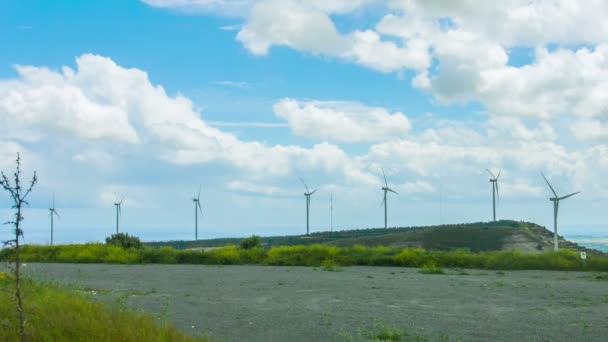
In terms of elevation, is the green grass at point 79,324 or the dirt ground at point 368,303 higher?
the green grass at point 79,324

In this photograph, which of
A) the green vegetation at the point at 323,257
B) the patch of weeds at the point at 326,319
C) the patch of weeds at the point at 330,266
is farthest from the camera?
the green vegetation at the point at 323,257

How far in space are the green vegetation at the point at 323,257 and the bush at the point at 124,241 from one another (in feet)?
5.17

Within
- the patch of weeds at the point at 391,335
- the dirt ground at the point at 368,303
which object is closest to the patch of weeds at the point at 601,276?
the dirt ground at the point at 368,303

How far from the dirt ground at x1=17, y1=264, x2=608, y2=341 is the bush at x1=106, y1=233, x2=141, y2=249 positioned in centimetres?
1320

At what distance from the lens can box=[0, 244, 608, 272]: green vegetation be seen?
30531 mm

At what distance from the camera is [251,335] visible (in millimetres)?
11789

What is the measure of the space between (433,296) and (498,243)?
30333 millimetres

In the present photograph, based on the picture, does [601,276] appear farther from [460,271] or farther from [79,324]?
[79,324]

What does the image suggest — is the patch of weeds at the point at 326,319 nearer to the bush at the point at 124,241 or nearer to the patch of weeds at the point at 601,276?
the patch of weeds at the point at 601,276

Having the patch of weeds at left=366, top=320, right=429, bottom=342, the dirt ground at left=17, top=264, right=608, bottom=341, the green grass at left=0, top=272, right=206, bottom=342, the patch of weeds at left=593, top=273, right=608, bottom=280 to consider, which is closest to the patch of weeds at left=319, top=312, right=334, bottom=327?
the dirt ground at left=17, top=264, right=608, bottom=341

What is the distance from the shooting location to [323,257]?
34.0 m

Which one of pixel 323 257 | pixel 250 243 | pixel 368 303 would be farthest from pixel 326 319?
pixel 250 243

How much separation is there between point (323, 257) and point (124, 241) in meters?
14.6

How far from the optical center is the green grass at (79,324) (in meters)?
9.40
